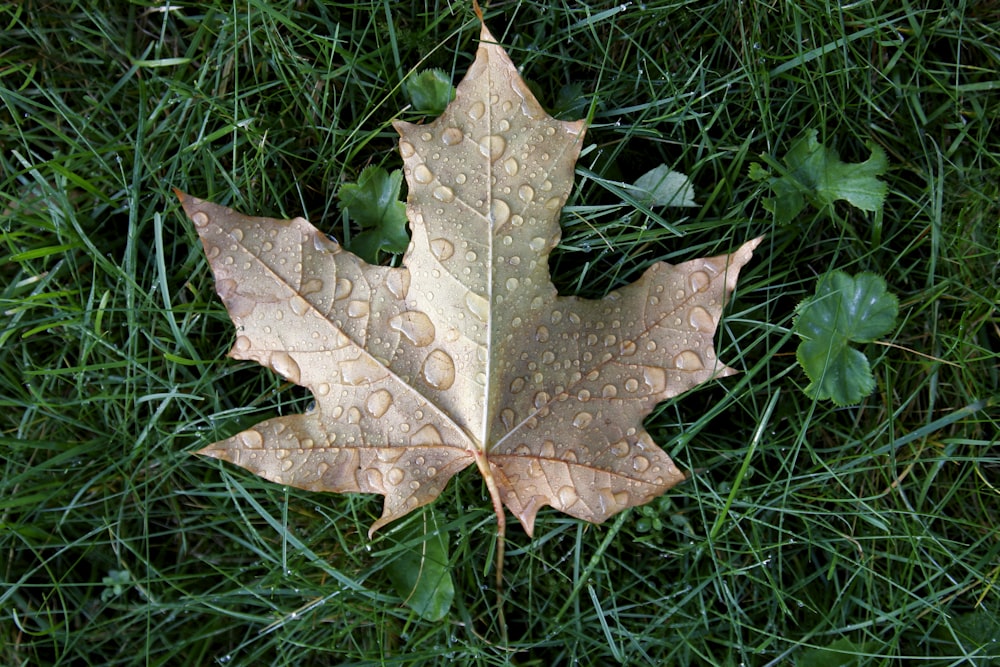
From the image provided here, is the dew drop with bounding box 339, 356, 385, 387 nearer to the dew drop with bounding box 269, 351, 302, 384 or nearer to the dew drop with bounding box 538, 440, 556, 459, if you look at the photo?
the dew drop with bounding box 269, 351, 302, 384

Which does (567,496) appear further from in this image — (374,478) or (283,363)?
(283,363)

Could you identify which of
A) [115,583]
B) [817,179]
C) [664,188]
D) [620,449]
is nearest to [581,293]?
[664,188]

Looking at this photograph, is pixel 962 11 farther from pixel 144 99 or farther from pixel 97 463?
pixel 97 463

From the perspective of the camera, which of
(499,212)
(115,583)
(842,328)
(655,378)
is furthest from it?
(115,583)

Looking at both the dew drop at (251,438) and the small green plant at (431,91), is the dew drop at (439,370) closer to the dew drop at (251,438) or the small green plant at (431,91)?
the dew drop at (251,438)

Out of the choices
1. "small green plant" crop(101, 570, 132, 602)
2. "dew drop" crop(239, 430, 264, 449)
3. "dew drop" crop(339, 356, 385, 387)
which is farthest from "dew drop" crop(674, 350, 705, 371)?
"small green plant" crop(101, 570, 132, 602)

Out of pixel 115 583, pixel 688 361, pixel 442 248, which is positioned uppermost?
pixel 442 248
